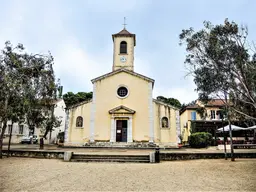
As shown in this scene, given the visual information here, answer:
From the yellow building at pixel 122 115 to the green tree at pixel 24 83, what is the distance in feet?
28.9

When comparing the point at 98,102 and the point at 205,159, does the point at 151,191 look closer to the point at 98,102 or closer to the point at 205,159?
the point at 205,159

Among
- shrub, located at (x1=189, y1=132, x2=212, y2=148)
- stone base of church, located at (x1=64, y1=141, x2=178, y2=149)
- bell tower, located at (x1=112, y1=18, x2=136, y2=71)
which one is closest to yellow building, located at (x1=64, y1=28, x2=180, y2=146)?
stone base of church, located at (x1=64, y1=141, x2=178, y2=149)

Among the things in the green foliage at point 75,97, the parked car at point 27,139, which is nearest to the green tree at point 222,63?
the parked car at point 27,139

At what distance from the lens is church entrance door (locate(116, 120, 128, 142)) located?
70.0 ft

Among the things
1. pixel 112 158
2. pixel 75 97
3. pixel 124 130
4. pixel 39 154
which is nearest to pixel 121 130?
pixel 124 130

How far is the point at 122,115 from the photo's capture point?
21312mm

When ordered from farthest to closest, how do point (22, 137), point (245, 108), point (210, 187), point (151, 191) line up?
point (22, 137)
point (245, 108)
point (210, 187)
point (151, 191)

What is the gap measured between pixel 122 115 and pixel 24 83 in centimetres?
1187

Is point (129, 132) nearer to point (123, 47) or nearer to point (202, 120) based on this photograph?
point (123, 47)

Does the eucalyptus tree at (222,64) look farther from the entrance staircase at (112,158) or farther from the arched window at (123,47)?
the arched window at (123,47)

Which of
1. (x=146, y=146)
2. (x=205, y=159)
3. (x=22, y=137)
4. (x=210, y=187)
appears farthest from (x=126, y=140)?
(x=22, y=137)

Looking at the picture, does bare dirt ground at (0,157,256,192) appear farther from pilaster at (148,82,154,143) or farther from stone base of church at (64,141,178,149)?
pilaster at (148,82,154,143)

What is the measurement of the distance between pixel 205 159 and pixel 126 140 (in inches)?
379

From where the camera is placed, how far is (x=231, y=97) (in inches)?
515
